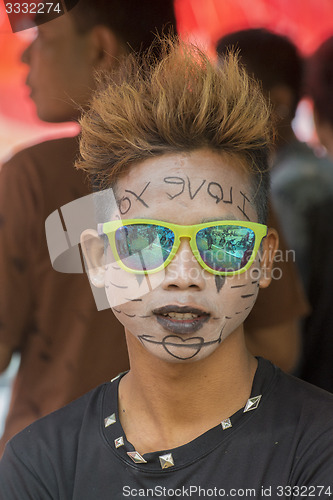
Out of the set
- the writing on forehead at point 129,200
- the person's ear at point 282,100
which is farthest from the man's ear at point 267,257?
the person's ear at point 282,100

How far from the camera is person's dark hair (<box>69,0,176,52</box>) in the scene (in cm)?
263

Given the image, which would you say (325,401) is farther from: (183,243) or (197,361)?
(183,243)

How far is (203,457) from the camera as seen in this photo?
1784 mm

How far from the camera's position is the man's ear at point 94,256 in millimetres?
1945

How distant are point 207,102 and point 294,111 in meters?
0.97

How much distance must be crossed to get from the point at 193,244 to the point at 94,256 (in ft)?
1.25

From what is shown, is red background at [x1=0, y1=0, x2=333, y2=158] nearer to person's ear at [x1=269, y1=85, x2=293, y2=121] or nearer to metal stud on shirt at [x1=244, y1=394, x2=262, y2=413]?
person's ear at [x1=269, y1=85, x2=293, y2=121]

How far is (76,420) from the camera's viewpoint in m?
2.01

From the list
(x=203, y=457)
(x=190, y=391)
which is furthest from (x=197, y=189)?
(x=203, y=457)

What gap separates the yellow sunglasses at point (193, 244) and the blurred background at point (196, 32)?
1033 millimetres

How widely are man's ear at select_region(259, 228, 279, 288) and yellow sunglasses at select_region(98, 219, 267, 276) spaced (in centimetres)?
13

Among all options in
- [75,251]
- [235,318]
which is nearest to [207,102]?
[235,318]

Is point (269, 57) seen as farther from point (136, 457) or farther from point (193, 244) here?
point (136, 457)

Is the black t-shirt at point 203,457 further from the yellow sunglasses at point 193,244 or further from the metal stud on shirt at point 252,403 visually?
the yellow sunglasses at point 193,244
